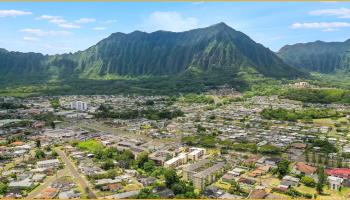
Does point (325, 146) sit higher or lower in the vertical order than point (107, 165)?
higher

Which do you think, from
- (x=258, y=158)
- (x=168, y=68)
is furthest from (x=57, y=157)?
(x=168, y=68)

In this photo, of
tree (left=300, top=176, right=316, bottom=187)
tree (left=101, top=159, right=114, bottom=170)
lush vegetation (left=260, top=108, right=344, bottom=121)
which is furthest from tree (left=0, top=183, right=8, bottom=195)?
lush vegetation (left=260, top=108, right=344, bottom=121)

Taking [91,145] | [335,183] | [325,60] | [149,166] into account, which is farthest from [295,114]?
[325,60]

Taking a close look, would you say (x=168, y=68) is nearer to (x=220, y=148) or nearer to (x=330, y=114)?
(x=330, y=114)

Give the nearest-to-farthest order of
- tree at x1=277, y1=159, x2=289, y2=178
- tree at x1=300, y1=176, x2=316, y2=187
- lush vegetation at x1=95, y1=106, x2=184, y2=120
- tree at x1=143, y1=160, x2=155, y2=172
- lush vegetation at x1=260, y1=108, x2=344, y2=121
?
1. tree at x1=300, y1=176, x2=316, y2=187
2. tree at x1=277, y1=159, x2=289, y2=178
3. tree at x1=143, y1=160, x2=155, y2=172
4. lush vegetation at x1=260, y1=108, x2=344, y2=121
5. lush vegetation at x1=95, y1=106, x2=184, y2=120

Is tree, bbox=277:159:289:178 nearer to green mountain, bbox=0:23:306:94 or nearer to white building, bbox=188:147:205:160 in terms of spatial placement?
white building, bbox=188:147:205:160

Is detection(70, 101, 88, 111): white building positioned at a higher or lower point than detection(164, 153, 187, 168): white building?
higher

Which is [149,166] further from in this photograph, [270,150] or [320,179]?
[320,179]

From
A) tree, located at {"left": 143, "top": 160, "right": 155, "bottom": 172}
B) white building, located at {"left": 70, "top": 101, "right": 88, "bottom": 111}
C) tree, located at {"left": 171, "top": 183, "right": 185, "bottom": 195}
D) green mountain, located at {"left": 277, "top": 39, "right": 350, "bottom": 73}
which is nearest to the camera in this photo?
tree, located at {"left": 171, "top": 183, "right": 185, "bottom": 195}
